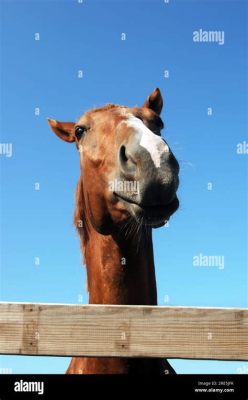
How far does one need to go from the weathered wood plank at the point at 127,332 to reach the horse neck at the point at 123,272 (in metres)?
1.75

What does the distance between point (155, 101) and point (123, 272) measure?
229 centimetres

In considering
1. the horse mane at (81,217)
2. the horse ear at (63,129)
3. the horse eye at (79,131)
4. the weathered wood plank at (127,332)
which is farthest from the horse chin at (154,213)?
the horse ear at (63,129)

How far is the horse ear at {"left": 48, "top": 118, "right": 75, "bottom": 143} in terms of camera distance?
5641mm

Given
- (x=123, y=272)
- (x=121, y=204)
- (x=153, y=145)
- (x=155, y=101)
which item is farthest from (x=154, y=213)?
(x=155, y=101)

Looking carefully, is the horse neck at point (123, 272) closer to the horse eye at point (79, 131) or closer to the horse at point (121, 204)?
the horse at point (121, 204)

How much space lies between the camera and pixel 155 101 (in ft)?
18.6

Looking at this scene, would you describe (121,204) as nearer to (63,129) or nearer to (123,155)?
(123,155)

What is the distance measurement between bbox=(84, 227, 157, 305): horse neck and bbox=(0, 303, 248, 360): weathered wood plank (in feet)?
5.74

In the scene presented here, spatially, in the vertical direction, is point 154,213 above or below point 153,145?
below

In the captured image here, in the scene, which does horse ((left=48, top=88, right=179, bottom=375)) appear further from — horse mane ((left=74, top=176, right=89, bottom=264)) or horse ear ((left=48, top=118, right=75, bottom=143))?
horse ear ((left=48, top=118, right=75, bottom=143))

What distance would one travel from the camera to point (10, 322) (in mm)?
2646

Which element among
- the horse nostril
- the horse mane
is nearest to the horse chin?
the horse nostril

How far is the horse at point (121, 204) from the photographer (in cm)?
394

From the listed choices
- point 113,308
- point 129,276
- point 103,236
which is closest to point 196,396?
point 113,308
